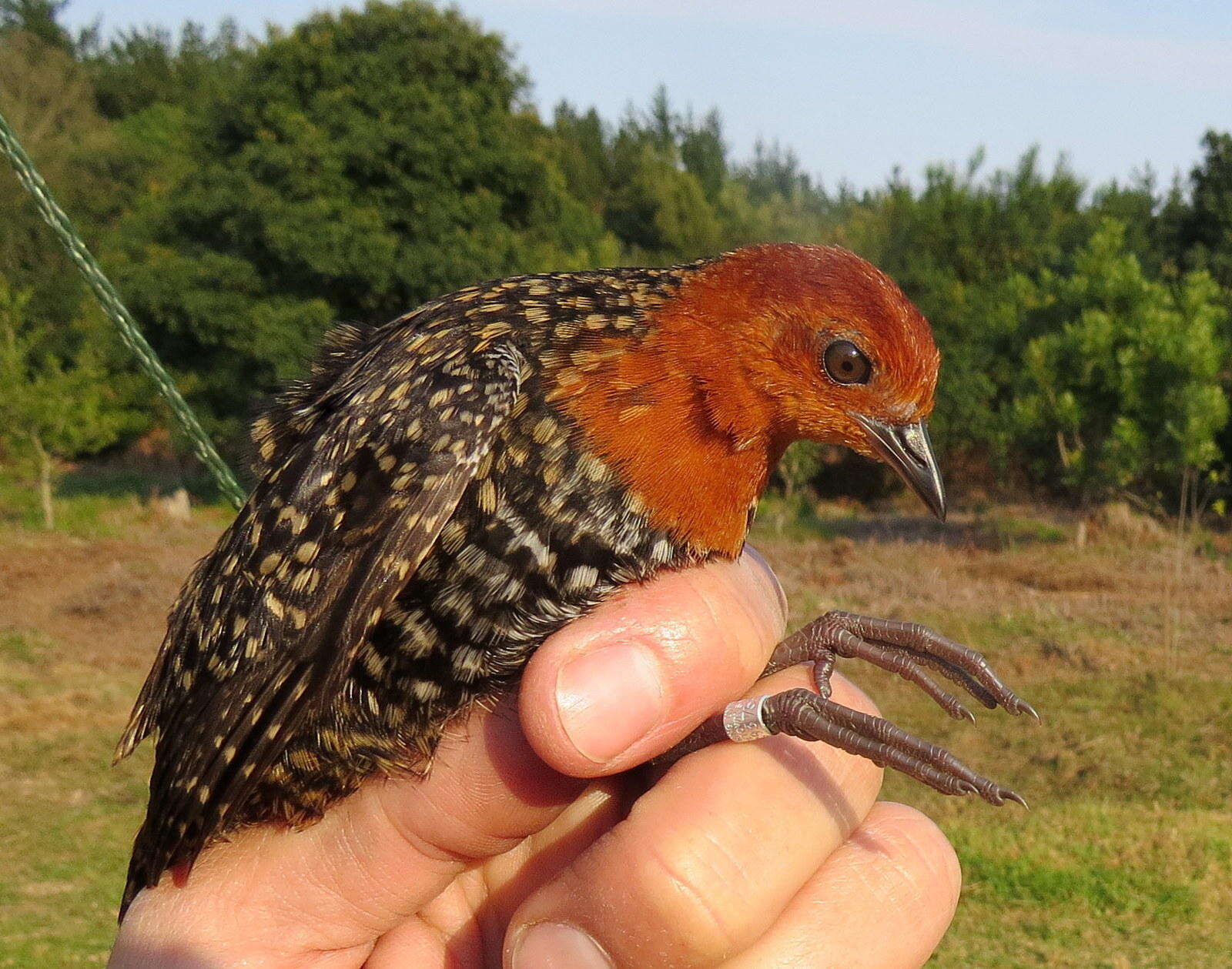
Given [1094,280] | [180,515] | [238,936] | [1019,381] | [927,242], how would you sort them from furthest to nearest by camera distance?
[927,242], [180,515], [1019,381], [1094,280], [238,936]

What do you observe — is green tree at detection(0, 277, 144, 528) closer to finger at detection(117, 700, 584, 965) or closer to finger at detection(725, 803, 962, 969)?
finger at detection(117, 700, 584, 965)

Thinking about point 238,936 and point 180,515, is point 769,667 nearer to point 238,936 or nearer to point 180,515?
point 238,936

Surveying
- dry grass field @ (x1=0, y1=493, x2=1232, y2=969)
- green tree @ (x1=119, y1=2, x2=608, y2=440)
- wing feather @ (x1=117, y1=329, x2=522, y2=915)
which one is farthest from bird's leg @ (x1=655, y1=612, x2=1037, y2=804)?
green tree @ (x1=119, y1=2, x2=608, y2=440)

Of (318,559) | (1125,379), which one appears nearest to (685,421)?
(318,559)

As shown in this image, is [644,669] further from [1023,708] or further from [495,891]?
[495,891]

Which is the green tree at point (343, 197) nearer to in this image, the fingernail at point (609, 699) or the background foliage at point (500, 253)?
the background foliage at point (500, 253)

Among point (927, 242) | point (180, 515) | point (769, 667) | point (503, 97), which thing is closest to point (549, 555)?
point (769, 667)
